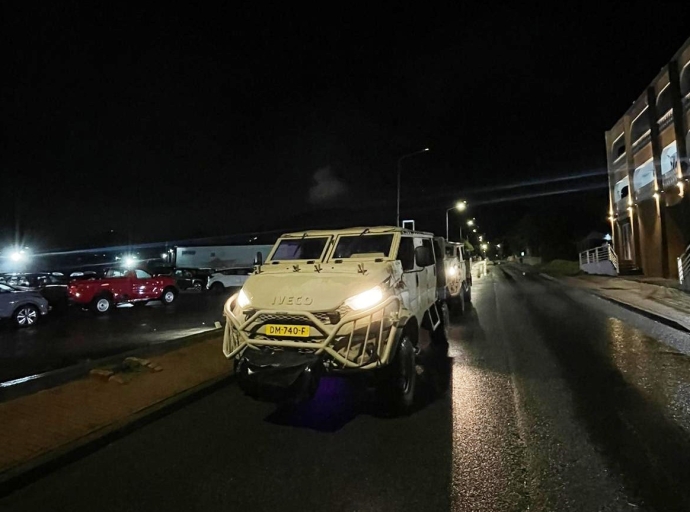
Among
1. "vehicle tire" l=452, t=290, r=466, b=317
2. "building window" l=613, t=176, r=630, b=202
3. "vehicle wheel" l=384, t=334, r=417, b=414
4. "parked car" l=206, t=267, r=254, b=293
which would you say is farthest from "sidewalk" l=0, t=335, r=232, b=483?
"building window" l=613, t=176, r=630, b=202

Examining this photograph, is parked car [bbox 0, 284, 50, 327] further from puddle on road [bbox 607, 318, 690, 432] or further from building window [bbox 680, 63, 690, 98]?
building window [bbox 680, 63, 690, 98]

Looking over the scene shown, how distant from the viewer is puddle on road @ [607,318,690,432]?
21.4ft

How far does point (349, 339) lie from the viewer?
582cm

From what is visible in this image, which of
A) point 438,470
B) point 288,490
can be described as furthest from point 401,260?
point 288,490

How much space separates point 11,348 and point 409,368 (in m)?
9.47

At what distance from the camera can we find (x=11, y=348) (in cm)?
1156

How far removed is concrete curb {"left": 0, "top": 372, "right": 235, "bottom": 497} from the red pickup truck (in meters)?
12.7

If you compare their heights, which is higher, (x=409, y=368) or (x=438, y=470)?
(x=409, y=368)

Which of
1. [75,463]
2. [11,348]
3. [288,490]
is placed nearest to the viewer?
[288,490]

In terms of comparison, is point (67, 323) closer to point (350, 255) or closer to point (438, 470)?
point (350, 255)

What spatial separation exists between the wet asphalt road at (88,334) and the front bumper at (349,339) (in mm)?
5253

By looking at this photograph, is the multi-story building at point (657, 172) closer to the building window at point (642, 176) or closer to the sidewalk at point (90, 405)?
the building window at point (642, 176)

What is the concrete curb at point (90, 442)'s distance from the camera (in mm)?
4492

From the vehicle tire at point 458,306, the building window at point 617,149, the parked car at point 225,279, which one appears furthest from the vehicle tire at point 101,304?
the building window at point 617,149
